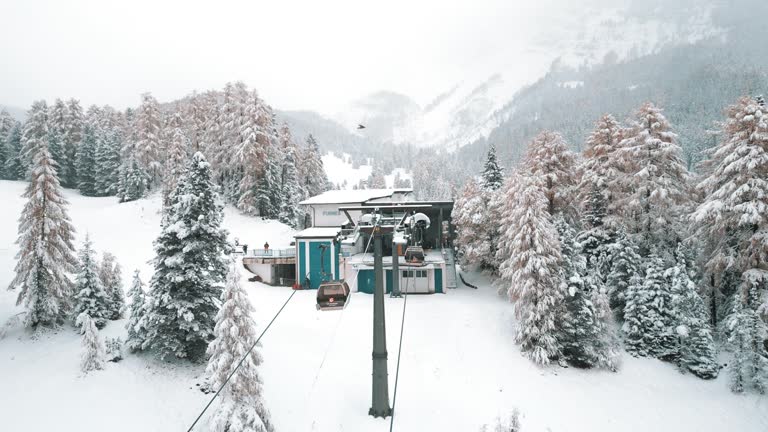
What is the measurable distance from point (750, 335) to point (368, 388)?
1898cm

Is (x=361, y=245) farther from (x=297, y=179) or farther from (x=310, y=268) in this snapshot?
(x=297, y=179)

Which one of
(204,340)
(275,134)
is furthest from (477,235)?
(275,134)

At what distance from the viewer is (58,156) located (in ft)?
209

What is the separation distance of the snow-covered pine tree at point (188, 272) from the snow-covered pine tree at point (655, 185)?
83.2 feet

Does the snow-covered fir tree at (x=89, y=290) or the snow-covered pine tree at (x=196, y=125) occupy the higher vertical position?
the snow-covered pine tree at (x=196, y=125)

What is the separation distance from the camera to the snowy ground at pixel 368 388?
18.9 m

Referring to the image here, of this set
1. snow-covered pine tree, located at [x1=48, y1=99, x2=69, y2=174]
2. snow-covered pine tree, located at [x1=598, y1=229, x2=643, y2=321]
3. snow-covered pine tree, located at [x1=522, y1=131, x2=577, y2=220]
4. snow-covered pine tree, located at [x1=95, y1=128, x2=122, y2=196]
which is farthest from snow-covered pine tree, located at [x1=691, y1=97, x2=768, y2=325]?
snow-covered pine tree, located at [x1=48, y1=99, x2=69, y2=174]

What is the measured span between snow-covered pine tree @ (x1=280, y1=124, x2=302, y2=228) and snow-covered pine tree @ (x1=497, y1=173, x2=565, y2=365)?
31.1 m

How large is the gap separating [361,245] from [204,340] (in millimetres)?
19176

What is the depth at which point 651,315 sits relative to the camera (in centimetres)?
2520

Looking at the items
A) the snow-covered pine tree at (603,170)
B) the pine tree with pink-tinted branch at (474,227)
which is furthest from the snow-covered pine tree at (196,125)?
the snow-covered pine tree at (603,170)

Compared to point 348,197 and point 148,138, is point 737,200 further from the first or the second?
point 148,138

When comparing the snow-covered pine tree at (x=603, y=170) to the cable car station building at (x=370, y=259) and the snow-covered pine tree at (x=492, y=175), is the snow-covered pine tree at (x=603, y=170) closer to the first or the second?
the snow-covered pine tree at (x=492, y=175)

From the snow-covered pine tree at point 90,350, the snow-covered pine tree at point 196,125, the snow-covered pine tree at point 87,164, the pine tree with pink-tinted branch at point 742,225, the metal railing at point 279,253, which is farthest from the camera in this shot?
the snow-covered pine tree at point 87,164
